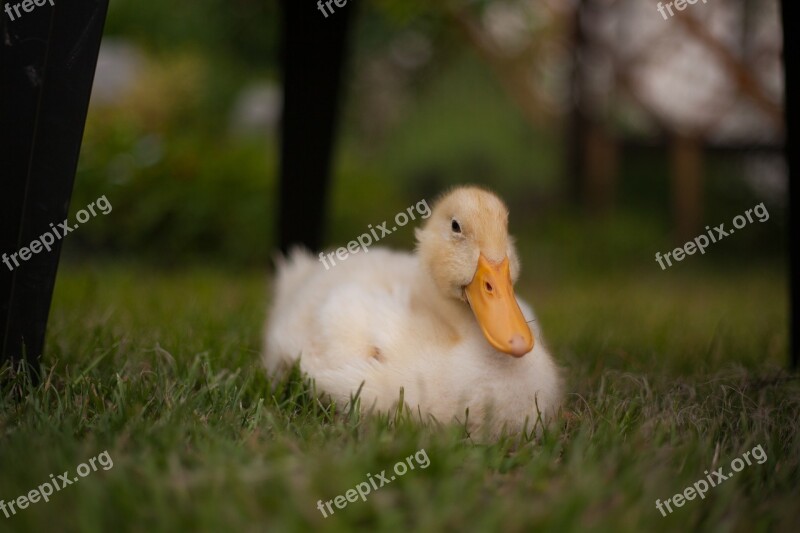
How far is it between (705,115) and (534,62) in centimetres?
170

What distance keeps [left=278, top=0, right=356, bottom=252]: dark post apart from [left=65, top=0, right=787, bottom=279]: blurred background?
7.22ft

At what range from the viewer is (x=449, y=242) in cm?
234

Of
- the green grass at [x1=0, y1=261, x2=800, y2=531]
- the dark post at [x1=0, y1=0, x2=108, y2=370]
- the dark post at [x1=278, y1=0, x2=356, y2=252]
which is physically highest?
the dark post at [x1=278, y1=0, x2=356, y2=252]

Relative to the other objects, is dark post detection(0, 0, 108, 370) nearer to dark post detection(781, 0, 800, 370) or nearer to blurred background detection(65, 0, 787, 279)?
dark post detection(781, 0, 800, 370)

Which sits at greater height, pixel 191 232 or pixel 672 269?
pixel 191 232

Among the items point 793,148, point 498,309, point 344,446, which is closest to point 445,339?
point 498,309

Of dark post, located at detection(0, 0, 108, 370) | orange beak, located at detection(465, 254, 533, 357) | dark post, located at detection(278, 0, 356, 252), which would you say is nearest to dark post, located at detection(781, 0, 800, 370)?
orange beak, located at detection(465, 254, 533, 357)

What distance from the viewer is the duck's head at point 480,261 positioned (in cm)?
208

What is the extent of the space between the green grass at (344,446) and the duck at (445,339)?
0.31 feet

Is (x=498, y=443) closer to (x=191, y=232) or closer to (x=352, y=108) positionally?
A: (x=191, y=232)

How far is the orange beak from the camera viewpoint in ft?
6.66

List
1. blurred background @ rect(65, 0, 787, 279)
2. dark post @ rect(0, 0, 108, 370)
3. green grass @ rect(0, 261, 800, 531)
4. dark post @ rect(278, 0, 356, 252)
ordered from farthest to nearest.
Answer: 1. blurred background @ rect(65, 0, 787, 279)
2. dark post @ rect(278, 0, 356, 252)
3. dark post @ rect(0, 0, 108, 370)
4. green grass @ rect(0, 261, 800, 531)

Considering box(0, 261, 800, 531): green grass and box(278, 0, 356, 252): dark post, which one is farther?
box(278, 0, 356, 252): dark post

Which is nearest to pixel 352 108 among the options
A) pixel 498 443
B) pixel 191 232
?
pixel 191 232
